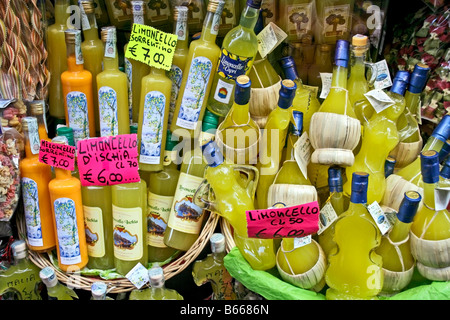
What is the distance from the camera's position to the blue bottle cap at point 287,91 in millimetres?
1266

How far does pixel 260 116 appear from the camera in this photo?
1.55 meters

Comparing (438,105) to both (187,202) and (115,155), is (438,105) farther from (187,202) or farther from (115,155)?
(115,155)

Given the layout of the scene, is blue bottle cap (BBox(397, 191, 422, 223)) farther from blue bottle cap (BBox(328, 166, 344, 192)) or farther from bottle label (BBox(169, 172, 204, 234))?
bottle label (BBox(169, 172, 204, 234))

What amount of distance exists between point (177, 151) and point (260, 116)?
319 millimetres

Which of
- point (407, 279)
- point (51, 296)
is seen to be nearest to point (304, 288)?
point (407, 279)

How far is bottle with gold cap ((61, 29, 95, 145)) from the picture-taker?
1535 millimetres

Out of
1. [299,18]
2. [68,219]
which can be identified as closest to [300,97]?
[299,18]

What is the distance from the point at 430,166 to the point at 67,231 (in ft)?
3.74

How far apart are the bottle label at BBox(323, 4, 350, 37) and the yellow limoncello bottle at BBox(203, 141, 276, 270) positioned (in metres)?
0.64

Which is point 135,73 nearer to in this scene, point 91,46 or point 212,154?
point 91,46

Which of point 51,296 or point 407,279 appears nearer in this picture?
point 407,279

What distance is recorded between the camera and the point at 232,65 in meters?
1.45

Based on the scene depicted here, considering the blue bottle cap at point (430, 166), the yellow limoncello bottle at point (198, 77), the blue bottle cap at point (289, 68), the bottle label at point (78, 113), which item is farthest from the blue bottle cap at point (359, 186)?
the bottle label at point (78, 113)

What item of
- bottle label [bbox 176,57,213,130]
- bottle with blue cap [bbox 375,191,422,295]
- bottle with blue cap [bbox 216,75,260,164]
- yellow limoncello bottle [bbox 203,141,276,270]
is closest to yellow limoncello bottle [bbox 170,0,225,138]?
bottle label [bbox 176,57,213,130]
